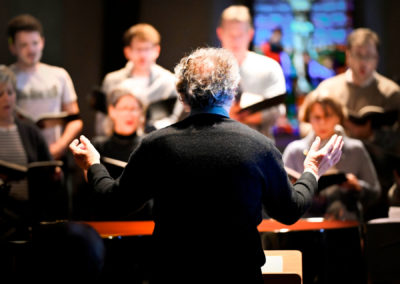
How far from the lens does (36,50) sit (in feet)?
18.3

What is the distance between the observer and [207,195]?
7.21 feet

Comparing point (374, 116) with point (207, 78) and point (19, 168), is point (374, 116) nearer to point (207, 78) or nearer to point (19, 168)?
point (19, 168)

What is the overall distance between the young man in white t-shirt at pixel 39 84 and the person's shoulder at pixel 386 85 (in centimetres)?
262

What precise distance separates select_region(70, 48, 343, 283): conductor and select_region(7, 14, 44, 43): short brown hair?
369cm

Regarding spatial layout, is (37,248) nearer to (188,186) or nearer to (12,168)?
(188,186)

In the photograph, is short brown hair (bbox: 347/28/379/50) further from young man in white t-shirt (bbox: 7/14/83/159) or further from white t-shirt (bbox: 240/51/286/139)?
young man in white t-shirt (bbox: 7/14/83/159)

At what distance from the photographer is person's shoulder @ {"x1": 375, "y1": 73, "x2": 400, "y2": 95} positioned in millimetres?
5707

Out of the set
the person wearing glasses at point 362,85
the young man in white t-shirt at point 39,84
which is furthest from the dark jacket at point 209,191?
the person wearing glasses at point 362,85

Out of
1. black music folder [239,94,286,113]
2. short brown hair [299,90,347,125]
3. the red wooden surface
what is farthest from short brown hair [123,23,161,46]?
the red wooden surface

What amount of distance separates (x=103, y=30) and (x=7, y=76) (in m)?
1.04

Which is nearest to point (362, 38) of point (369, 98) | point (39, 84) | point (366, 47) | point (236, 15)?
point (366, 47)

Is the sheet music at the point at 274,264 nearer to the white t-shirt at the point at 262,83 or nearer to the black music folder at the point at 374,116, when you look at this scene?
the white t-shirt at the point at 262,83

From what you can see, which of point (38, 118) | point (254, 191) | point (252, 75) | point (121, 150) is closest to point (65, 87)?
point (38, 118)

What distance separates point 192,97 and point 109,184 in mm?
428
